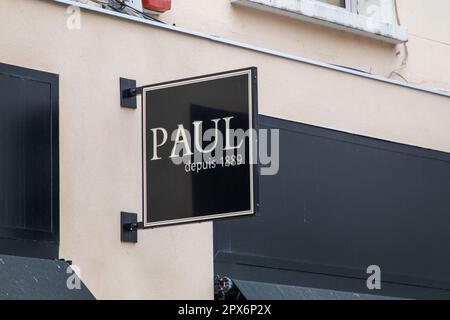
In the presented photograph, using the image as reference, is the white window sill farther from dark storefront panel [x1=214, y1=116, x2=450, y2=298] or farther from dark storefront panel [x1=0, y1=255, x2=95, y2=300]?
dark storefront panel [x1=0, y1=255, x2=95, y2=300]

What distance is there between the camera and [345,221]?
38.7ft

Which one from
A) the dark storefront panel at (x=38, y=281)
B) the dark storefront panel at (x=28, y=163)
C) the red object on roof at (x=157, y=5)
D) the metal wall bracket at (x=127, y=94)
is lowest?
the dark storefront panel at (x=38, y=281)

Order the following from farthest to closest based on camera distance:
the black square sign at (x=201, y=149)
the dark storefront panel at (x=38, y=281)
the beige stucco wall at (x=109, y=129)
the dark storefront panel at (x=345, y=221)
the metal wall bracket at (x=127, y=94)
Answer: the dark storefront panel at (x=345, y=221) < the metal wall bracket at (x=127, y=94) < the beige stucco wall at (x=109, y=129) < the black square sign at (x=201, y=149) < the dark storefront panel at (x=38, y=281)

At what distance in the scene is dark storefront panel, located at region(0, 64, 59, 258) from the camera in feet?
31.8

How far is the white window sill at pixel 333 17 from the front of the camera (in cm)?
1167

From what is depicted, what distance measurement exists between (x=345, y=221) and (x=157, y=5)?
2.42m

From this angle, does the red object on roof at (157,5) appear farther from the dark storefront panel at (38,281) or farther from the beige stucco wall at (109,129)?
the dark storefront panel at (38,281)

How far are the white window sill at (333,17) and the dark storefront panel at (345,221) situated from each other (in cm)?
96

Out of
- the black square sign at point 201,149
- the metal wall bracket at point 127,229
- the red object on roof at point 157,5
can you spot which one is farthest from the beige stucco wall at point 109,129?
the black square sign at point 201,149
